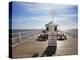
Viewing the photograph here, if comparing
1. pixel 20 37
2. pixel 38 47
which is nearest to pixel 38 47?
pixel 38 47

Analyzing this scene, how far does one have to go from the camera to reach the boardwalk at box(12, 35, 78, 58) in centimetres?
164

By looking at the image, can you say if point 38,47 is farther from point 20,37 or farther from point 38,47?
point 20,37

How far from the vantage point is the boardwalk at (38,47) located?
1.64 meters

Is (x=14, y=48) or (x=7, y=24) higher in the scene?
(x=7, y=24)

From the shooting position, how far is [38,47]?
5.60 feet

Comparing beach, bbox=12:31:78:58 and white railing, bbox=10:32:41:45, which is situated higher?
white railing, bbox=10:32:41:45

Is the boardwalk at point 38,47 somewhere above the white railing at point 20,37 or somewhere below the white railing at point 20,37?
below

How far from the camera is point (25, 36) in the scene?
1670 millimetres

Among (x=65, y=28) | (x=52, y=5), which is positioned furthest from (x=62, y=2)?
(x=65, y=28)

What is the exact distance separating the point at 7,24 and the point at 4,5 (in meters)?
0.19

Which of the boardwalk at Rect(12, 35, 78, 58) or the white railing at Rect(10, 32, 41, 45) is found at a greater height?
the white railing at Rect(10, 32, 41, 45)

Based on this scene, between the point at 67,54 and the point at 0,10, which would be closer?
the point at 0,10

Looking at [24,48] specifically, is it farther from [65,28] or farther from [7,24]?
[65,28]

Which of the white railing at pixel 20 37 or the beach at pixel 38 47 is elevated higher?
the white railing at pixel 20 37
